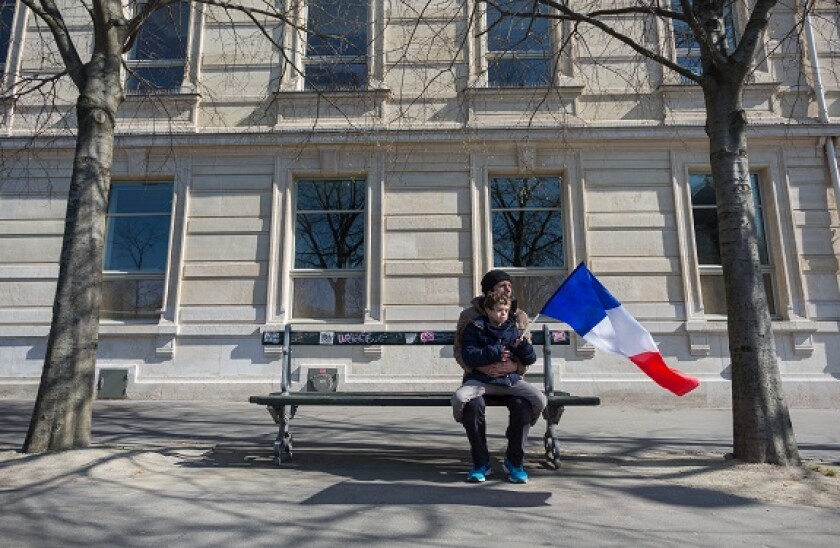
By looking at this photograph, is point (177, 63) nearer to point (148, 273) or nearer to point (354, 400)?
point (148, 273)

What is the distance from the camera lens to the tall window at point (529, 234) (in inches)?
409

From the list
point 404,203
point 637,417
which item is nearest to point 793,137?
point 637,417

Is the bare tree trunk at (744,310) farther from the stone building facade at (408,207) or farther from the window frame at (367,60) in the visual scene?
the window frame at (367,60)

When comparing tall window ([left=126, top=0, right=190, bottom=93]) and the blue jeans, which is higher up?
tall window ([left=126, top=0, right=190, bottom=93])

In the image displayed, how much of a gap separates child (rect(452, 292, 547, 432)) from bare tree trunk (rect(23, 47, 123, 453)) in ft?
10.8

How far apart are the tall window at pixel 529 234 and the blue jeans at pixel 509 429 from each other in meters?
6.18

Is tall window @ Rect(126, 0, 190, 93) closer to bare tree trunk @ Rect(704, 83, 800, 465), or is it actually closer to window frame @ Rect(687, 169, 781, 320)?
bare tree trunk @ Rect(704, 83, 800, 465)

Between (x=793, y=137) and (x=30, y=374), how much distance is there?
1421cm

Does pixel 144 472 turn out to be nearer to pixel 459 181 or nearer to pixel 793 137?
pixel 459 181

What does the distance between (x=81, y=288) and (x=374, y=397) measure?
9.39 ft

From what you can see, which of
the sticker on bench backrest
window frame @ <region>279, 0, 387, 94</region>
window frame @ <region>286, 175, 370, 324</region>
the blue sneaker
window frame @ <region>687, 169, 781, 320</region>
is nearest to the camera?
the blue sneaker

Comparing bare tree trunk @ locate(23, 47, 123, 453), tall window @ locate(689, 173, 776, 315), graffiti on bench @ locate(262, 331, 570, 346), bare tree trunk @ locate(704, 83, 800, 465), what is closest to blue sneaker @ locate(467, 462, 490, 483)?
graffiti on bench @ locate(262, 331, 570, 346)

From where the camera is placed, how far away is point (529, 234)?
10672 millimetres

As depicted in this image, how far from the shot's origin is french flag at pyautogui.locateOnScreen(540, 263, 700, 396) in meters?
4.79
